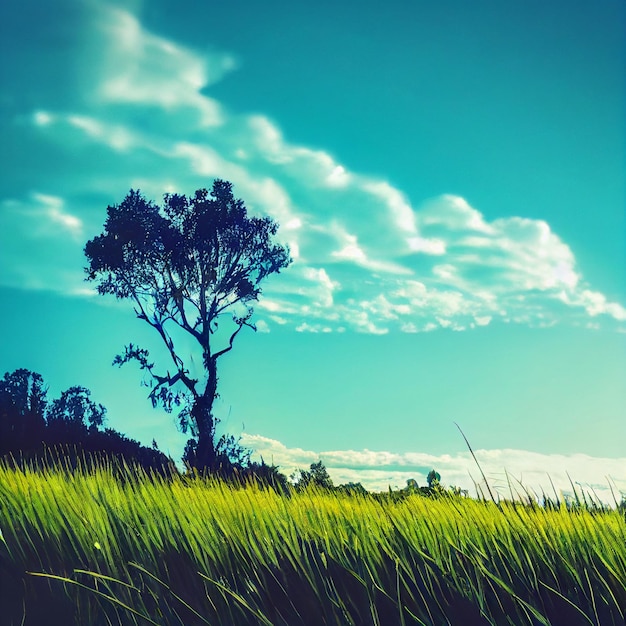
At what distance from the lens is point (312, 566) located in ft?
10.8

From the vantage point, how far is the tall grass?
290 cm

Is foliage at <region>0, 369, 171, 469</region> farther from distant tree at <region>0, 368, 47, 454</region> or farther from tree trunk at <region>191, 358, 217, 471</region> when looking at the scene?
tree trunk at <region>191, 358, 217, 471</region>

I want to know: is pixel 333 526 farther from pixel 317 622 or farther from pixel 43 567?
pixel 43 567

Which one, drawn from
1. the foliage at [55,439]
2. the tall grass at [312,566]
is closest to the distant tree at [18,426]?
the foliage at [55,439]

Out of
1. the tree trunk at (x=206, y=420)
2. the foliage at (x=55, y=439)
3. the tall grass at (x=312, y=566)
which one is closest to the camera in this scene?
the tall grass at (x=312, y=566)

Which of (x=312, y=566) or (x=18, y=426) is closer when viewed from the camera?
(x=312, y=566)

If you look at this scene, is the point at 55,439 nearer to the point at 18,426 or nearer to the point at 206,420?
the point at 18,426

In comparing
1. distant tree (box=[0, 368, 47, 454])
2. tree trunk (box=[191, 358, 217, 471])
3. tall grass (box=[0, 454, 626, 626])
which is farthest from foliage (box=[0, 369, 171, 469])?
tall grass (box=[0, 454, 626, 626])

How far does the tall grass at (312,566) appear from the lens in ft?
9.50

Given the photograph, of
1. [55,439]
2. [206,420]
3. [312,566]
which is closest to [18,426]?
[55,439]

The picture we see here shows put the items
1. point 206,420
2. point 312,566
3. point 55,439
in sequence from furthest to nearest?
1. point 206,420
2. point 55,439
3. point 312,566

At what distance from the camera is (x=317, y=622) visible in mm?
2971

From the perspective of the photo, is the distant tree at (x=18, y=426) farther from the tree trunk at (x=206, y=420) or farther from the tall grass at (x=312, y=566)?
the tall grass at (x=312, y=566)

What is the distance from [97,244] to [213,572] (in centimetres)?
2108
